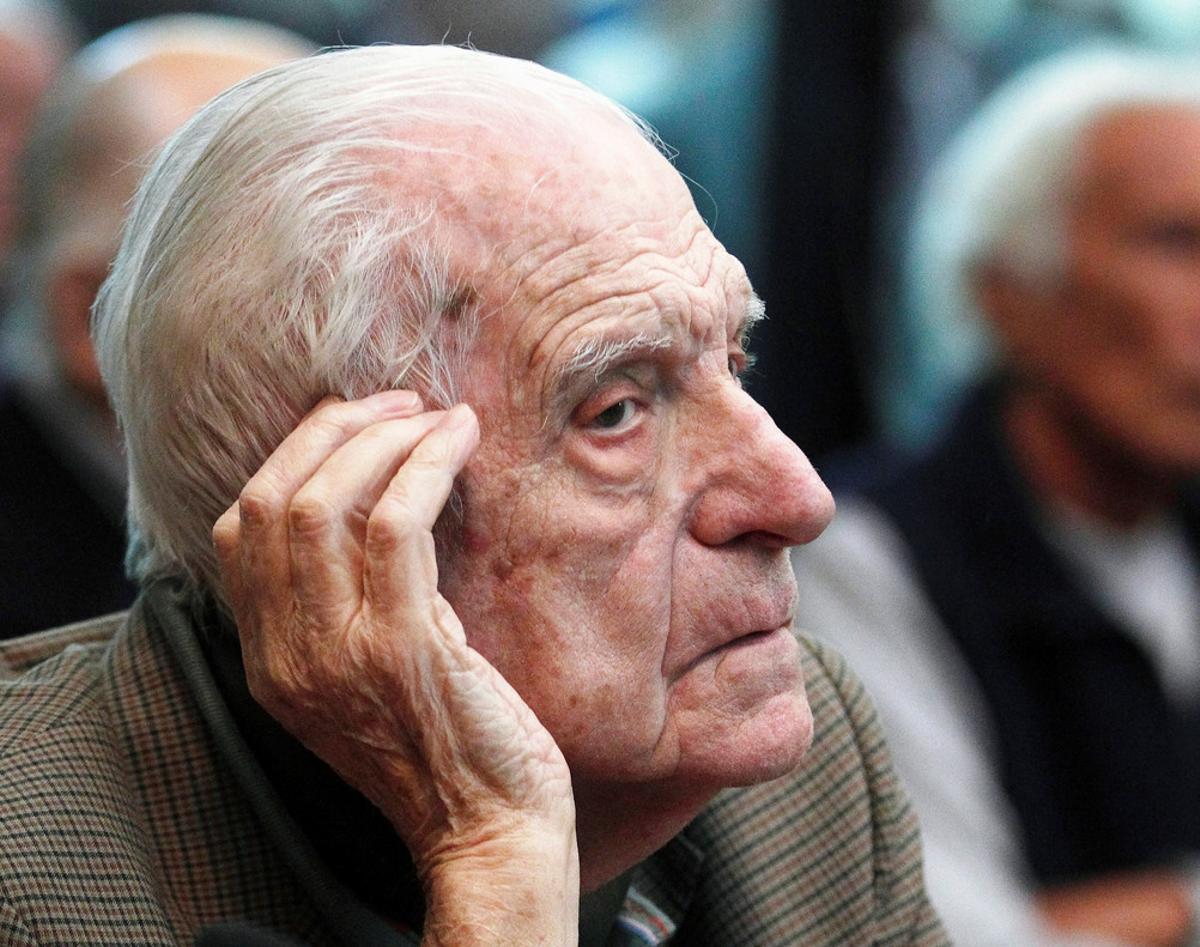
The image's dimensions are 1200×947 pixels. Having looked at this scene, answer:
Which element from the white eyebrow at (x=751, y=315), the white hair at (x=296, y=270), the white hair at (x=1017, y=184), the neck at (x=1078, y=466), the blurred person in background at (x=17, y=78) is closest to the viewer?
the white hair at (x=296, y=270)

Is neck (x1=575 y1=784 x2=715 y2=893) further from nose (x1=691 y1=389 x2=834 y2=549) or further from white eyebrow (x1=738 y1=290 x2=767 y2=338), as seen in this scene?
white eyebrow (x1=738 y1=290 x2=767 y2=338)

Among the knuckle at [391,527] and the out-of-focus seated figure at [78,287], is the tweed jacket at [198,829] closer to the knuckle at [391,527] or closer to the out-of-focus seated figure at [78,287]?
the knuckle at [391,527]

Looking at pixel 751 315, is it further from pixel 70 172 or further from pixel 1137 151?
pixel 1137 151

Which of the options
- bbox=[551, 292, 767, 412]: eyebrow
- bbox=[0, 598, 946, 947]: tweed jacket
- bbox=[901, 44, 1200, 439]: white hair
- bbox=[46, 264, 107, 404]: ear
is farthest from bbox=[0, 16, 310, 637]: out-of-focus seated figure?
bbox=[901, 44, 1200, 439]: white hair

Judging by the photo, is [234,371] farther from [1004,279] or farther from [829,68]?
[829,68]

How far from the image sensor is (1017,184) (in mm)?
3508

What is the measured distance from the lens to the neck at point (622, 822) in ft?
5.18

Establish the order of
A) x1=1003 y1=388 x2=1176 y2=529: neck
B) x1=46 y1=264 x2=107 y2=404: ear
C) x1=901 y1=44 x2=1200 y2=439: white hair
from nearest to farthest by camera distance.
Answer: x1=46 y1=264 x2=107 y2=404: ear → x1=1003 y1=388 x2=1176 y2=529: neck → x1=901 y1=44 x2=1200 y2=439: white hair

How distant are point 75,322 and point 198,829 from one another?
158 cm

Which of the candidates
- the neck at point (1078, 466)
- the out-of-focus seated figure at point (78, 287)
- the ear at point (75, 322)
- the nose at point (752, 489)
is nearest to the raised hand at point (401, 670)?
the nose at point (752, 489)

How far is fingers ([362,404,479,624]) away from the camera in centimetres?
140

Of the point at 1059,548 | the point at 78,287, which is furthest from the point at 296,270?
the point at 1059,548

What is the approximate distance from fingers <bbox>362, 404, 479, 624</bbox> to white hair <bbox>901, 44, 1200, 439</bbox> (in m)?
2.25

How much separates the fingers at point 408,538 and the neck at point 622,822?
0.28m
